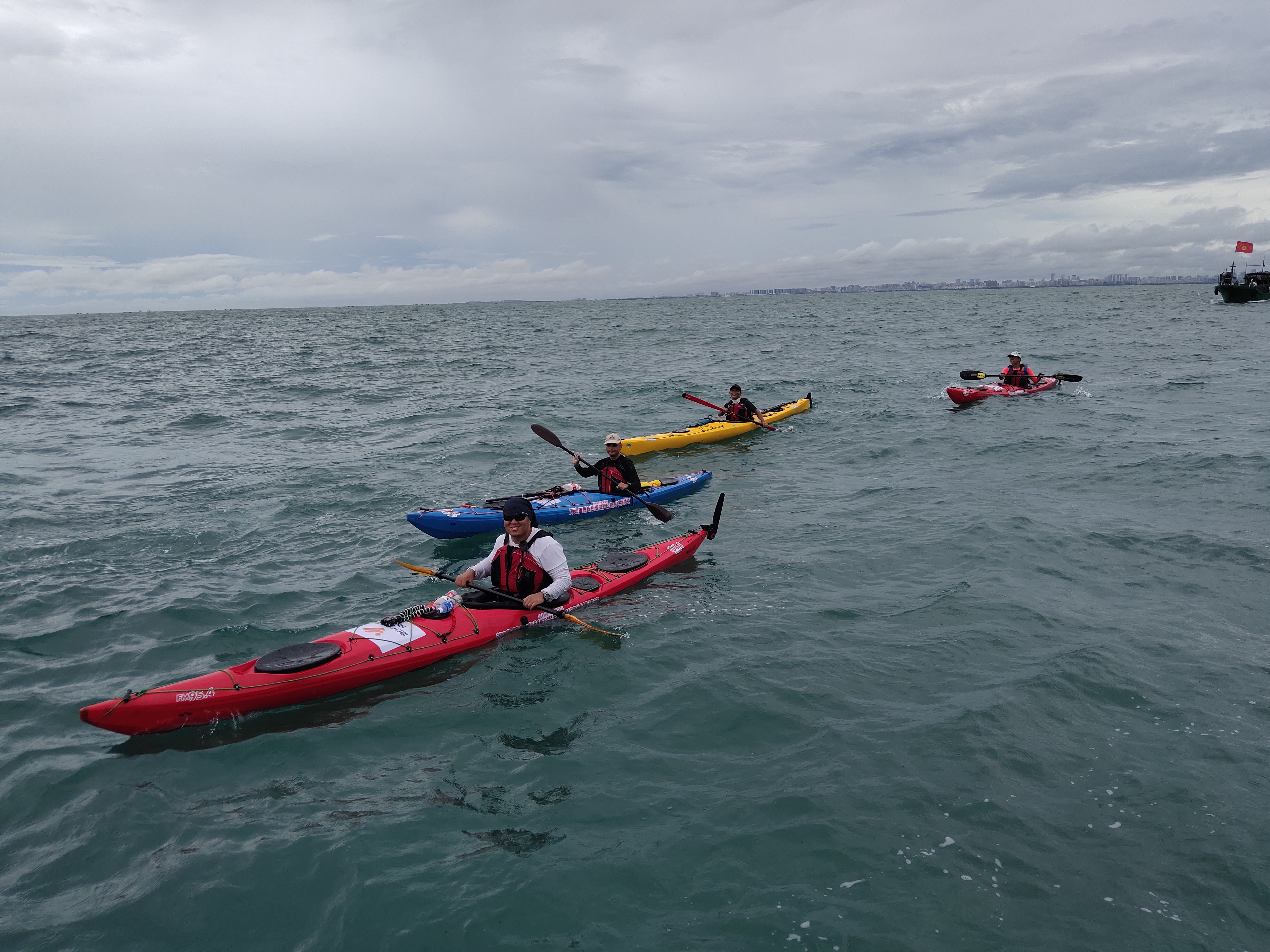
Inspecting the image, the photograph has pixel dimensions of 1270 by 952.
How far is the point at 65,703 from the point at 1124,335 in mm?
45322

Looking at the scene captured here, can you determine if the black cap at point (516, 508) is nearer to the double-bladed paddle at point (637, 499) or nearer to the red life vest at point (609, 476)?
the double-bladed paddle at point (637, 499)

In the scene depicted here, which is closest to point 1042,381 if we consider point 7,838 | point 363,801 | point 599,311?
point 363,801

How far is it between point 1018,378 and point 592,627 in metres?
17.4

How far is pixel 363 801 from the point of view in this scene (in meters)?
4.92

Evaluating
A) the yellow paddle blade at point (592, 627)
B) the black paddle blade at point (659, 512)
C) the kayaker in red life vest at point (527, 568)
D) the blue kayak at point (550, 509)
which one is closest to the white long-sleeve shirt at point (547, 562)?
the kayaker in red life vest at point (527, 568)

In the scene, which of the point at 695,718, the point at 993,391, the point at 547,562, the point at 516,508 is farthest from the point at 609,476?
the point at 993,391

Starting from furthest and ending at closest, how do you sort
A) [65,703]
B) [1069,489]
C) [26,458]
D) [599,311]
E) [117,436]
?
[599,311] < [117,436] < [26,458] < [1069,489] < [65,703]

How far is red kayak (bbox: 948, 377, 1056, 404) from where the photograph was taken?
18.6 m

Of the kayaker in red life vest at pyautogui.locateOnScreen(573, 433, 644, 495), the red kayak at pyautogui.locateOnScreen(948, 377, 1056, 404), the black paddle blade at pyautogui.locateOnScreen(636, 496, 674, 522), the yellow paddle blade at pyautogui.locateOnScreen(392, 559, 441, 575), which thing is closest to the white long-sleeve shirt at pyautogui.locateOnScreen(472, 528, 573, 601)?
the yellow paddle blade at pyautogui.locateOnScreen(392, 559, 441, 575)

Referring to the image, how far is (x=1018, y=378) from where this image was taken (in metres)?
20.0

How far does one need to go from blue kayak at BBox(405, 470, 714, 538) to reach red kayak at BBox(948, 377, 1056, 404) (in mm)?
8928

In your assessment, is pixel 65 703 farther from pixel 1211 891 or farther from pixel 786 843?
pixel 1211 891

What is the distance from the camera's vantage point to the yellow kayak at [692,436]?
596 inches

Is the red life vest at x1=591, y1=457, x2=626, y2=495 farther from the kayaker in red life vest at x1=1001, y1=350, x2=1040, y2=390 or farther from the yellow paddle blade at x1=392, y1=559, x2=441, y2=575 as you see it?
the kayaker in red life vest at x1=1001, y1=350, x2=1040, y2=390
